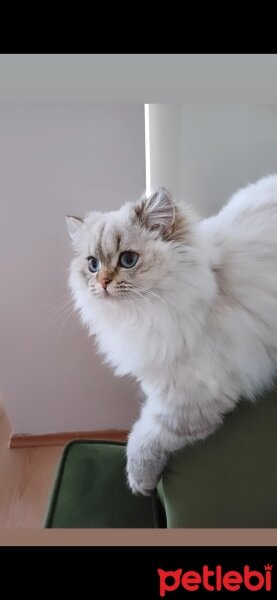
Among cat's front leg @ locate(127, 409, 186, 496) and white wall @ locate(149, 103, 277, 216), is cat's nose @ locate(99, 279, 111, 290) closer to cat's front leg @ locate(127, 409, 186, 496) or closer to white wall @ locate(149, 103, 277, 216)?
cat's front leg @ locate(127, 409, 186, 496)

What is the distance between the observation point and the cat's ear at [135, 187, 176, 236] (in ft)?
2.18

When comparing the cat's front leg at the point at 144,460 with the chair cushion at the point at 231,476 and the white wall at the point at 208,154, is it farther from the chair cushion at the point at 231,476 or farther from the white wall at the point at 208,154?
the white wall at the point at 208,154

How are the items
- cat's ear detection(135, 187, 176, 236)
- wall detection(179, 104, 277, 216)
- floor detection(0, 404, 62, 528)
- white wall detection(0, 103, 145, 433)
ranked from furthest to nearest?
floor detection(0, 404, 62, 528) < white wall detection(0, 103, 145, 433) < wall detection(179, 104, 277, 216) < cat's ear detection(135, 187, 176, 236)

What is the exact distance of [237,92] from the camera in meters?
0.30

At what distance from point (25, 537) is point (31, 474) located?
4.04ft

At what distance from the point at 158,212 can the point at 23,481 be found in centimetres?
114

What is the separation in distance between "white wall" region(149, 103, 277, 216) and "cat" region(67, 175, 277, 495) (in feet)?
0.87

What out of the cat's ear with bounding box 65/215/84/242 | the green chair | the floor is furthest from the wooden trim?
the cat's ear with bounding box 65/215/84/242

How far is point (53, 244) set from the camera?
119 cm

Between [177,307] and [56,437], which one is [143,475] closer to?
[177,307]
